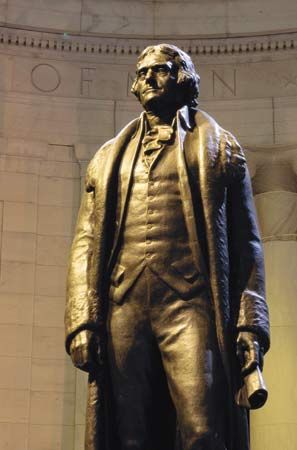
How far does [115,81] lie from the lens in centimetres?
1133

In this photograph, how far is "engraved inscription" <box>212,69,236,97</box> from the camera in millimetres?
11297

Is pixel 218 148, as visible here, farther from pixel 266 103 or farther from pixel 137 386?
pixel 266 103

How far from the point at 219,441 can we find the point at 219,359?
35 cm

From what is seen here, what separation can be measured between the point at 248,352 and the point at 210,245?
1.61ft

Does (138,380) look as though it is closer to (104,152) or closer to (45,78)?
(104,152)

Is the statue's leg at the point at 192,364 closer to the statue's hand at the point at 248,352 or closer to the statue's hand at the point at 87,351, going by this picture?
the statue's hand at the point at 248,352

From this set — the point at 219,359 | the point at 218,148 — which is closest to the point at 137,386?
the point at 219,359

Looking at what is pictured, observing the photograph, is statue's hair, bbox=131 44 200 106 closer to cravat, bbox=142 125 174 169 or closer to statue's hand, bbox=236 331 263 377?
cravat, bbox=142 125 174 169

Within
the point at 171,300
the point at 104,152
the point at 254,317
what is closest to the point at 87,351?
the point at 171,300

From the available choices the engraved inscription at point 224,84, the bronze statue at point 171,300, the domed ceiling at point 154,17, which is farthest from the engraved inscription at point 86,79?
the bronze statue at point 171,300

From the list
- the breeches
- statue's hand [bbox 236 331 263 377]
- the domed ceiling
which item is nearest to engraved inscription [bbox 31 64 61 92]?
the domed ceiling

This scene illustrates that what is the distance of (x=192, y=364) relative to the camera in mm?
4613

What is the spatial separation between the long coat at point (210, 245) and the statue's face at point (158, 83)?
11cm

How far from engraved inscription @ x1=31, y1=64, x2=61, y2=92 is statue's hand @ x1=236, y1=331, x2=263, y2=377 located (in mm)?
6977
